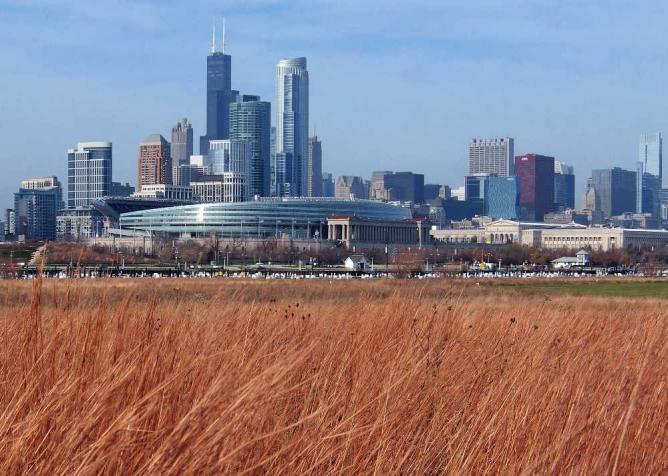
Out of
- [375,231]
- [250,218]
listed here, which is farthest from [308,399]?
[250,218]

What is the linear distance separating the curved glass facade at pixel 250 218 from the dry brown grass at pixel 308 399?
152 m

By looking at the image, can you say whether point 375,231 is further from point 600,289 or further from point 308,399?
point 308,399

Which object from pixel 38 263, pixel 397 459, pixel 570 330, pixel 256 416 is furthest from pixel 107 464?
pixel 570 330

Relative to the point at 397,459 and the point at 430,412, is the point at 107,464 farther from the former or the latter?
the point at 430,412

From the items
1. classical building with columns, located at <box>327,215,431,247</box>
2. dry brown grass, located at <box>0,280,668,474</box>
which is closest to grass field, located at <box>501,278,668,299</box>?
dry brown grass, located at <box>0,280,668,474</box>

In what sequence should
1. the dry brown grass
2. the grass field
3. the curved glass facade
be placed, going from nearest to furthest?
1. the dry brown grass
2. the grass field
3. the curved glass facade

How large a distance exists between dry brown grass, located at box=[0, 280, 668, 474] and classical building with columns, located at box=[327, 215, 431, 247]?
468 ft

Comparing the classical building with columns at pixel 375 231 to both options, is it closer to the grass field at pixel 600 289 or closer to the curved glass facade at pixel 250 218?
the curved glass facade at pixel 250 218

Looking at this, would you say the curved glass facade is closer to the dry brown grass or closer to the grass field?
the grass field

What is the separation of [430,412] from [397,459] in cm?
147

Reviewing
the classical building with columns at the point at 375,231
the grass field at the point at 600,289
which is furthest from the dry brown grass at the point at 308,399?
the classical building with columns at the point at 375,231

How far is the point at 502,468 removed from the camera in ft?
22.9

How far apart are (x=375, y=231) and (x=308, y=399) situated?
15357 cm

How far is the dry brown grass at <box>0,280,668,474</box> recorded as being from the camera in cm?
559
